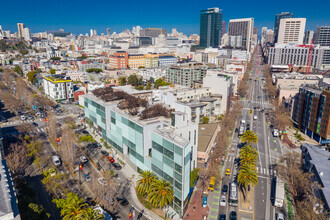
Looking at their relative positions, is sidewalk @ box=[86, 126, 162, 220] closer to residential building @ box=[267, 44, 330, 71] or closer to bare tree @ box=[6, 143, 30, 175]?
bare tree @ box=[6, 143, 30, 175]

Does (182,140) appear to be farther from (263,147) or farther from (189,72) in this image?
(189,72)

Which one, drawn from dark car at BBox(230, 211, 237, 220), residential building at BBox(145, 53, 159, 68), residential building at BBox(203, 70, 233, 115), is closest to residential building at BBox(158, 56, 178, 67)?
residential building at BBox(145, 53, 159, 68)

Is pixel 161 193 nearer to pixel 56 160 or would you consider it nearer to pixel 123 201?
pixel 123 201

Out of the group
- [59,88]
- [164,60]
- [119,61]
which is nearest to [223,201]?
[59,88]

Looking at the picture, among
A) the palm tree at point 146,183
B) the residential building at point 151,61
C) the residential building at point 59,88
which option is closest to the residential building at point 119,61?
the residential building at point 151,61

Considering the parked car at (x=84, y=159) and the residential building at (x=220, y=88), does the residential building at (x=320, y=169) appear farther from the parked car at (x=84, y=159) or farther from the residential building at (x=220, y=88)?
the parked car at (x=84, y=159)
